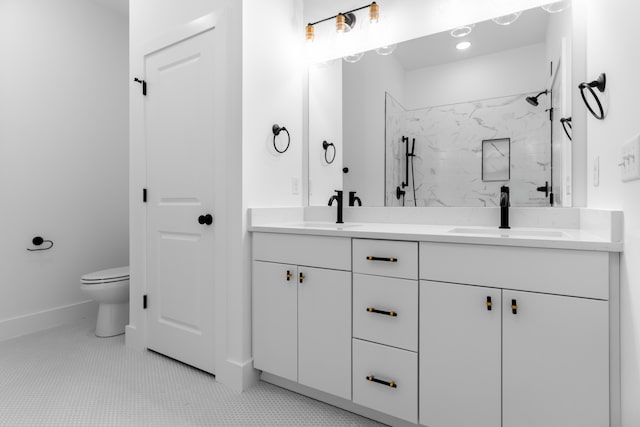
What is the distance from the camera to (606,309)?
1.05 meters

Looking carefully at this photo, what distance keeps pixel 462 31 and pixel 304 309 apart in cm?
167

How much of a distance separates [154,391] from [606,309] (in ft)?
6.51

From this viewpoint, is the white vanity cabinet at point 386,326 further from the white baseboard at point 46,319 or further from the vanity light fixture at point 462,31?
the white baseboard at point 46,319

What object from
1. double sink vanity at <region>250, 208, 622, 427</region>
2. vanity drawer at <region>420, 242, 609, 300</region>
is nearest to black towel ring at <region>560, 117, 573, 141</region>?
double sink vanity at <region>250, 208, 622, 427</region>

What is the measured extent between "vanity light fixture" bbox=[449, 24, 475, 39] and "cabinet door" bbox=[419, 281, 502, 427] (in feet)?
4.48

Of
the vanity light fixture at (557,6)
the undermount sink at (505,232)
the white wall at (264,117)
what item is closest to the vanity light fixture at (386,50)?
the white wall at (264,117)

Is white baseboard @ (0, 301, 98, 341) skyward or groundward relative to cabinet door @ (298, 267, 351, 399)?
groundward

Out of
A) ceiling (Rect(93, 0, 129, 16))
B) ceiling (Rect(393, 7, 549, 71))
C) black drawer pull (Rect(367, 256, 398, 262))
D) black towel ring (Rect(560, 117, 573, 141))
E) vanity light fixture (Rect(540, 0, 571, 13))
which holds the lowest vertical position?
black drawer pull (Rect(367, 256, 398, 262))

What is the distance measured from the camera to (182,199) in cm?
206

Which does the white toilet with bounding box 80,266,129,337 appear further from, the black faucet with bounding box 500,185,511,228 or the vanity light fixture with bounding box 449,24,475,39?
the vanity light fixture with bounding box 449,24,475,39

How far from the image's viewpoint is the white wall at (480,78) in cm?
167

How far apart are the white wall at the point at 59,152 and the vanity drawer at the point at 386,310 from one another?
103 inches

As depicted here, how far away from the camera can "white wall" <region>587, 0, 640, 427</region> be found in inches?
35.4

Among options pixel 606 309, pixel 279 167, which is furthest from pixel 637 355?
pixel 279 167
